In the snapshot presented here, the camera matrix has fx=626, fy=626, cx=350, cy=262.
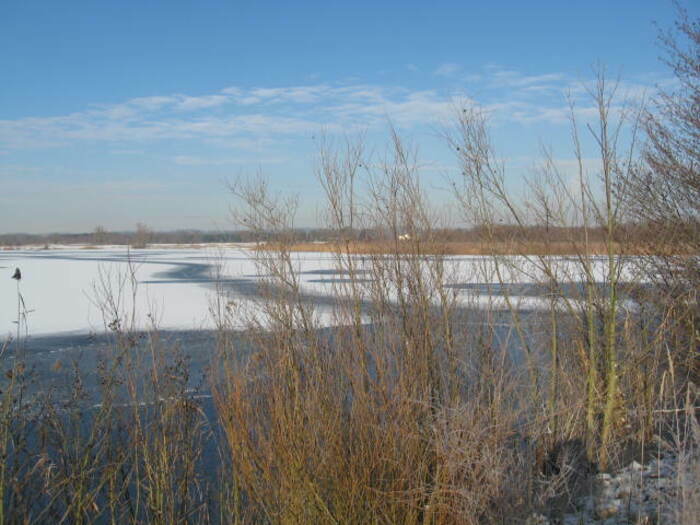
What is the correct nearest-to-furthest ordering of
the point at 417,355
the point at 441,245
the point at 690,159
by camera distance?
the point at 417,355 → the point at 441,245 → the point at 690,159

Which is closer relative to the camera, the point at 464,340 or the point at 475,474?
the point at 475,474

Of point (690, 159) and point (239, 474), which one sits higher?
point (690, 159)

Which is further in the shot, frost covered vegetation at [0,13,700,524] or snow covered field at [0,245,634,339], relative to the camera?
snow covered field at [0,245,634,339]

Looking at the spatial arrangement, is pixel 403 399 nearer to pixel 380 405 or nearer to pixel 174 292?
pixel 380 405

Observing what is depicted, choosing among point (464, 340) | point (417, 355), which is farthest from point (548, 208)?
point (417, 355)

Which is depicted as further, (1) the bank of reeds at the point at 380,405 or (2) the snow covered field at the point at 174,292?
(2) the snow covered field at the point at 174,292

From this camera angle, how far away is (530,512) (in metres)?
4.74

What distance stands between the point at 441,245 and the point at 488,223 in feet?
1.81

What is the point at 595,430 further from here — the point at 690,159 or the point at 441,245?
the point at 690,159

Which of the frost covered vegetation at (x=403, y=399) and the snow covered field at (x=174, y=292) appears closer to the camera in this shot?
the frost covered vegetation at (x=403, y=399)

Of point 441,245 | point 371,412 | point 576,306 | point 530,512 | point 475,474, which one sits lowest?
point 530,512

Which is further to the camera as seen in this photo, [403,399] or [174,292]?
[174,292]

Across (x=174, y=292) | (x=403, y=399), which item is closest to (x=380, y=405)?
(x=403, y=399)

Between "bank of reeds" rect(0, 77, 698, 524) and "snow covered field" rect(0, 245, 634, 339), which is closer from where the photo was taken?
"bank of reeds" rect(0, 77, 698, 524)
